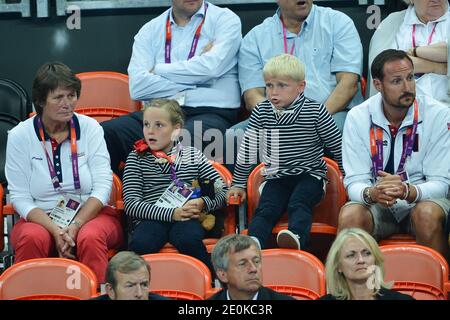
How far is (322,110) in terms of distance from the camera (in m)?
5.73

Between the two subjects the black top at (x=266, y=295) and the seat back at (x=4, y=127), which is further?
the seat back at (x=4, y=127)

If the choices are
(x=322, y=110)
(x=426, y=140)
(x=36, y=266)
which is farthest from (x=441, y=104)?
(x=36, y=266)

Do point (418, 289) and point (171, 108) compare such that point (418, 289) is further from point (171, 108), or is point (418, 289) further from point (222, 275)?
point (171, 108)

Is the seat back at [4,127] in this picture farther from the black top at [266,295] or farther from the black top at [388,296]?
the black top at [388,296]

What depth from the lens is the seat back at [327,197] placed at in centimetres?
580

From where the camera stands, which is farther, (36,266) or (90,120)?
(90,120)

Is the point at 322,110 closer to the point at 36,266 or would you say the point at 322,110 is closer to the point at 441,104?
the point at 441,104

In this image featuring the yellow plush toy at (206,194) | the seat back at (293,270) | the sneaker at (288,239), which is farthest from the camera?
the yellow plush toy at (206,194)

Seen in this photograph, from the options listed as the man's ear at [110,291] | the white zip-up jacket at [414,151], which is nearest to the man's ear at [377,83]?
the white zip-up jacket at [414,151]

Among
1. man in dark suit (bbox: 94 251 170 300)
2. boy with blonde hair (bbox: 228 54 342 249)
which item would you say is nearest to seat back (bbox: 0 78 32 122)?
boy with blonde hair (bbox: 228 54 342 249)

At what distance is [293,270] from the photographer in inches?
197

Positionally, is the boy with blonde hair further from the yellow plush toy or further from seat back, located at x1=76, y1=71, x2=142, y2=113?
seat back, located at x1=76, y1=71, x2=142, y2=113

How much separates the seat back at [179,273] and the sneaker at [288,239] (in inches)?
16.3

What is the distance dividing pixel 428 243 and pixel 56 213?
1.80 m
